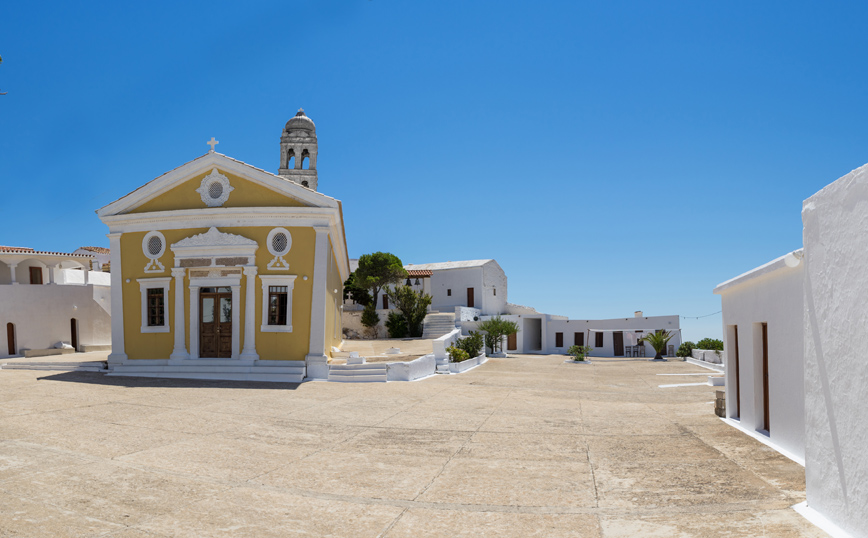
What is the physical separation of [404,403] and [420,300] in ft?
81.1

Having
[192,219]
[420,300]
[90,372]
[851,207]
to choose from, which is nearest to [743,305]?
[851,207]

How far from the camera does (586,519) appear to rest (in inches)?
211

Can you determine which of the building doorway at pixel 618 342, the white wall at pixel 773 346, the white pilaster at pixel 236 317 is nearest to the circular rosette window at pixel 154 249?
the white pilaster at pixel 236 317

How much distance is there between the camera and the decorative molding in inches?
748

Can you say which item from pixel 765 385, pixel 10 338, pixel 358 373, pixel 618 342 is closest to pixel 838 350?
pixel 765 385

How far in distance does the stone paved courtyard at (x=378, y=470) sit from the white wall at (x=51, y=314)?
53.0 ft

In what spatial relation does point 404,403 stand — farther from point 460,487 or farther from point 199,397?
point 460,487

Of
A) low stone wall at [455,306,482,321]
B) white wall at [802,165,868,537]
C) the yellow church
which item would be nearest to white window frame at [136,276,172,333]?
the yellow church

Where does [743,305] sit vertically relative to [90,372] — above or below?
above

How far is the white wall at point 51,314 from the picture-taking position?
2625 cm

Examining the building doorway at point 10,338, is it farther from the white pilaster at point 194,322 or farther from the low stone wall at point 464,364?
the low stone wall at point 464,364

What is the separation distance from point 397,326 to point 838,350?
33.4 meters

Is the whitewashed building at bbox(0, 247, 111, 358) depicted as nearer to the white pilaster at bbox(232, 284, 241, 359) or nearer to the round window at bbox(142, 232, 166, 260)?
the round window at bbox(142, 232, 166, 260)

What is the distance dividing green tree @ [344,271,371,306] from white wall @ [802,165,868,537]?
40725mm
